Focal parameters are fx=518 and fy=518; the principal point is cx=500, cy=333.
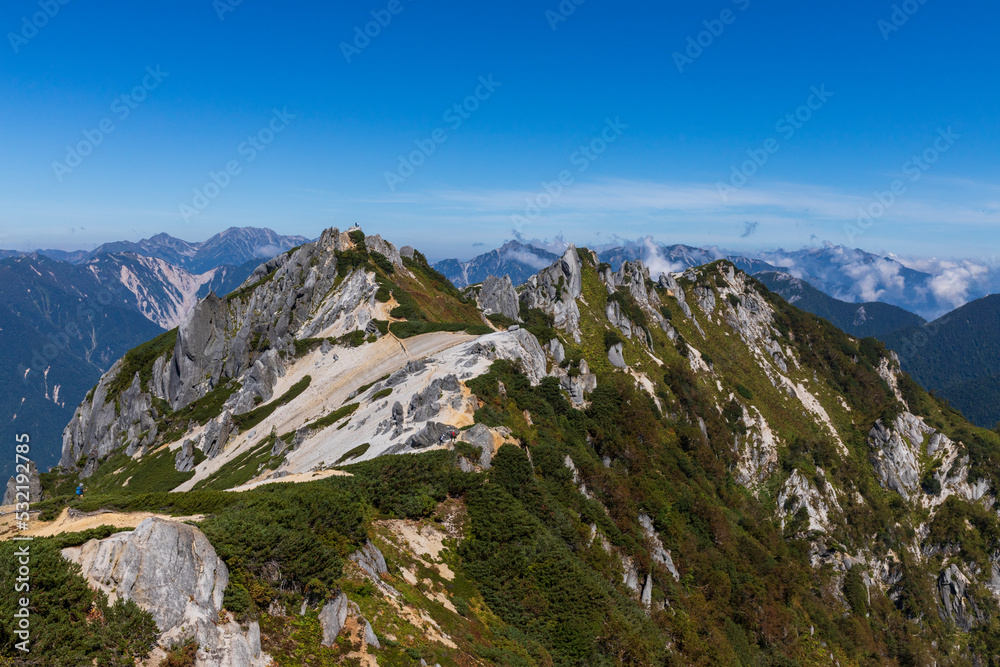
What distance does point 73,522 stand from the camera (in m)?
22.4

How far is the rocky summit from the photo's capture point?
1878 centimetres

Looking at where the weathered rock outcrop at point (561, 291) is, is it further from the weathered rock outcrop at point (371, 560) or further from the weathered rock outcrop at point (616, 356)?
the weathered rock outcrop at point (371, 560)

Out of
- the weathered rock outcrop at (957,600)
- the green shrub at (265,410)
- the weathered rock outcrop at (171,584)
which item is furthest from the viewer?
the weathered rock outcrop at (957,600)

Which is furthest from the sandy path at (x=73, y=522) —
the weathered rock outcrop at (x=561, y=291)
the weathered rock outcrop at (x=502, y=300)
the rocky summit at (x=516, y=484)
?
the weathered rock outcrop at (x=561, y=291)

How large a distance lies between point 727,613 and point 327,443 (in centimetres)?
3749

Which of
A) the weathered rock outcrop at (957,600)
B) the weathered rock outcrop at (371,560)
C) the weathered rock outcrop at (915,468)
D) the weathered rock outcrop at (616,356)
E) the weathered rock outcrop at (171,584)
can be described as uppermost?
→ the weathered rock outcrop at (171,584)

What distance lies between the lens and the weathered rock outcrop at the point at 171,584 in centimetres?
1555

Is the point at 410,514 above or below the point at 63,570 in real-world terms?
below

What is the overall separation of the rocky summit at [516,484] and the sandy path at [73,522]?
28 cm

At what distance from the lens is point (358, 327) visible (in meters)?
76.9

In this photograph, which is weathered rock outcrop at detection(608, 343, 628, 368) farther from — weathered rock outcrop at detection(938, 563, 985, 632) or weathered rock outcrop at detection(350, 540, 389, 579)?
weathered rock outcrop at detection(350, 540, 389, 579)

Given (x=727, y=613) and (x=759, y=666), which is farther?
(x=727, y=613)

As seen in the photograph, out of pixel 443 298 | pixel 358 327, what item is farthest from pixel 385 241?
pixel 358 327

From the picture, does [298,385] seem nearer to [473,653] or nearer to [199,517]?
[199,517]
